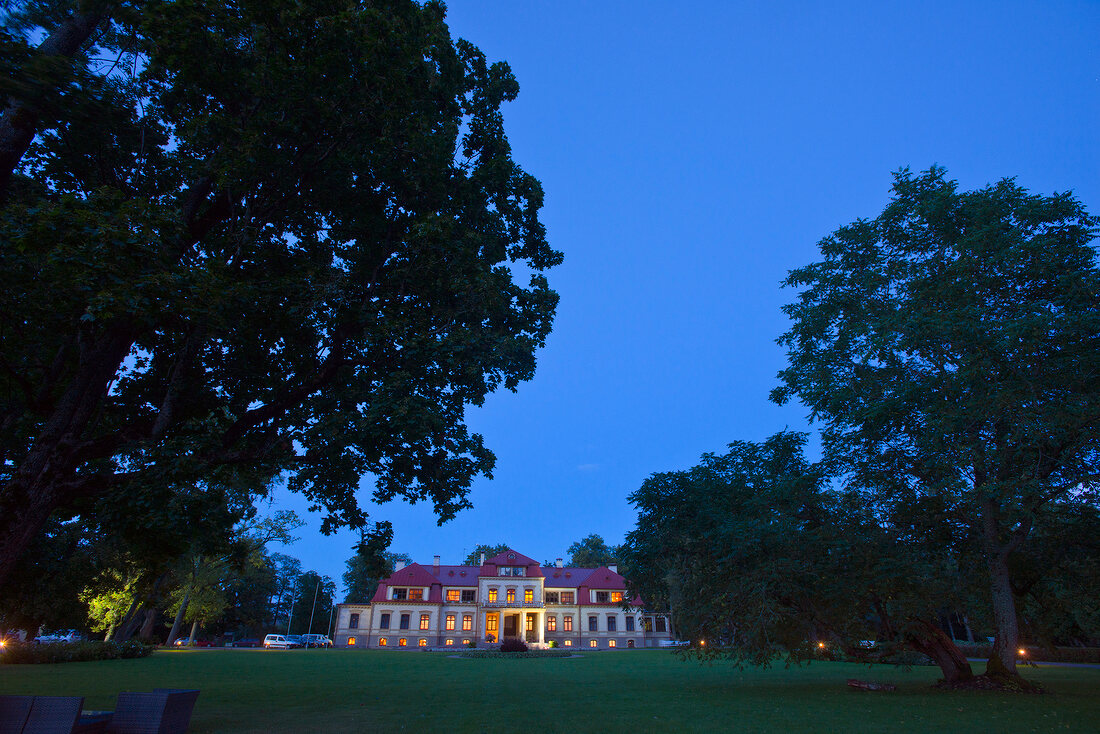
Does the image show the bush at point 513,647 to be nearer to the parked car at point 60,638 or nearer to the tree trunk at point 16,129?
the parked car at point 60,638

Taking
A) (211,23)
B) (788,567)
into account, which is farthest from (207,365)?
(788,567)

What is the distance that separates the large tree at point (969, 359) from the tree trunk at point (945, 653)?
0.97m

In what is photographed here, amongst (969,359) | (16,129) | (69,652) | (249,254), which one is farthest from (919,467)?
(69,652)

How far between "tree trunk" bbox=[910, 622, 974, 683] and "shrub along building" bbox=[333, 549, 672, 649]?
48.2 m

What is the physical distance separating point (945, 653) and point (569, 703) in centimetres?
1246

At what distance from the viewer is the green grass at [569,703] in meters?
10.8

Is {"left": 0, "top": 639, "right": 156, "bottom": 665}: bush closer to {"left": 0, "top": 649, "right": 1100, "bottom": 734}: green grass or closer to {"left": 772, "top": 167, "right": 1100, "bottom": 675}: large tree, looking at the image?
{"left": 0, "top": 649, "right": 1100, "bottom": 734}: green grass

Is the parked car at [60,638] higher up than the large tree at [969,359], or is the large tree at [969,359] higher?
the large tree at [969,359]

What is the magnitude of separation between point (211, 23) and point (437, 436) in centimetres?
805

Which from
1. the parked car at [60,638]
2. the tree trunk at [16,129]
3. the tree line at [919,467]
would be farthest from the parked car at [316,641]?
the tree trunk at [16,129]

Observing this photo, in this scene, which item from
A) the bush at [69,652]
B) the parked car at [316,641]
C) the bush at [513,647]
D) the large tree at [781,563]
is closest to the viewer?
the large tree at [781,563]

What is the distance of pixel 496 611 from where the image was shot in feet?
216

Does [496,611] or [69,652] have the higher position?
[496,611]

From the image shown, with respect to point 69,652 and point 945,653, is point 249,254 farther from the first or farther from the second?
point 69,652
